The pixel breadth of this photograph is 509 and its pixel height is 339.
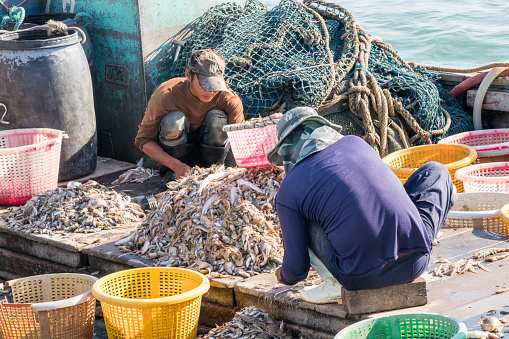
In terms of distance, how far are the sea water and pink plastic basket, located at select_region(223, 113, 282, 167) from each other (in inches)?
414

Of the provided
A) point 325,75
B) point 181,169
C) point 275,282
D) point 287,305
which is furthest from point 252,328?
point 325,75

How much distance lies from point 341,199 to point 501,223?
5.80 ft

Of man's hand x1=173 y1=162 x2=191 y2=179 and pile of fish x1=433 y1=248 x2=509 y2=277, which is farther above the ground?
pile of fish x1=433 y1=248 x2=509 y2=277

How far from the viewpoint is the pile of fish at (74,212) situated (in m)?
4.88

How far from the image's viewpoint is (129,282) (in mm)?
3803

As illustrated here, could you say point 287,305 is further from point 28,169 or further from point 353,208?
point 28,169

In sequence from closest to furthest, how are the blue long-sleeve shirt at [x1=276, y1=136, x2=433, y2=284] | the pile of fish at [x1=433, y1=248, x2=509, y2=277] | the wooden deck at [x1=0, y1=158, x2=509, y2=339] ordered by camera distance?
1. the blue long-sleeve shirt at [x1=276, y1=136, x2=433, y2=284]
2. the wooden deck at [x1=0, y1=158, x2=509, y2=339]
3. the pile of fish at [x1=433, y1=248, x2=509, y2=277]

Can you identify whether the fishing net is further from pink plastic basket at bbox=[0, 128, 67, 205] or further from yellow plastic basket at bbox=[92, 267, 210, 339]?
yellow plastic basket at bbox=[92, 267, 210, 339]

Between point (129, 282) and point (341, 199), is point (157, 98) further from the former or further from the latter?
point (341, 199)

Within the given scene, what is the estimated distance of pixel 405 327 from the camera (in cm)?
293

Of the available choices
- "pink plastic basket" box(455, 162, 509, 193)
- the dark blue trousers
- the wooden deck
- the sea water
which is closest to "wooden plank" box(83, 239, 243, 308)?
the wooden deck

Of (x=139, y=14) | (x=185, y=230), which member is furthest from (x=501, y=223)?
(x=139, y=14)

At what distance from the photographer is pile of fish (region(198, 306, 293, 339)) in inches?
139

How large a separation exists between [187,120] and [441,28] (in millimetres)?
11472
